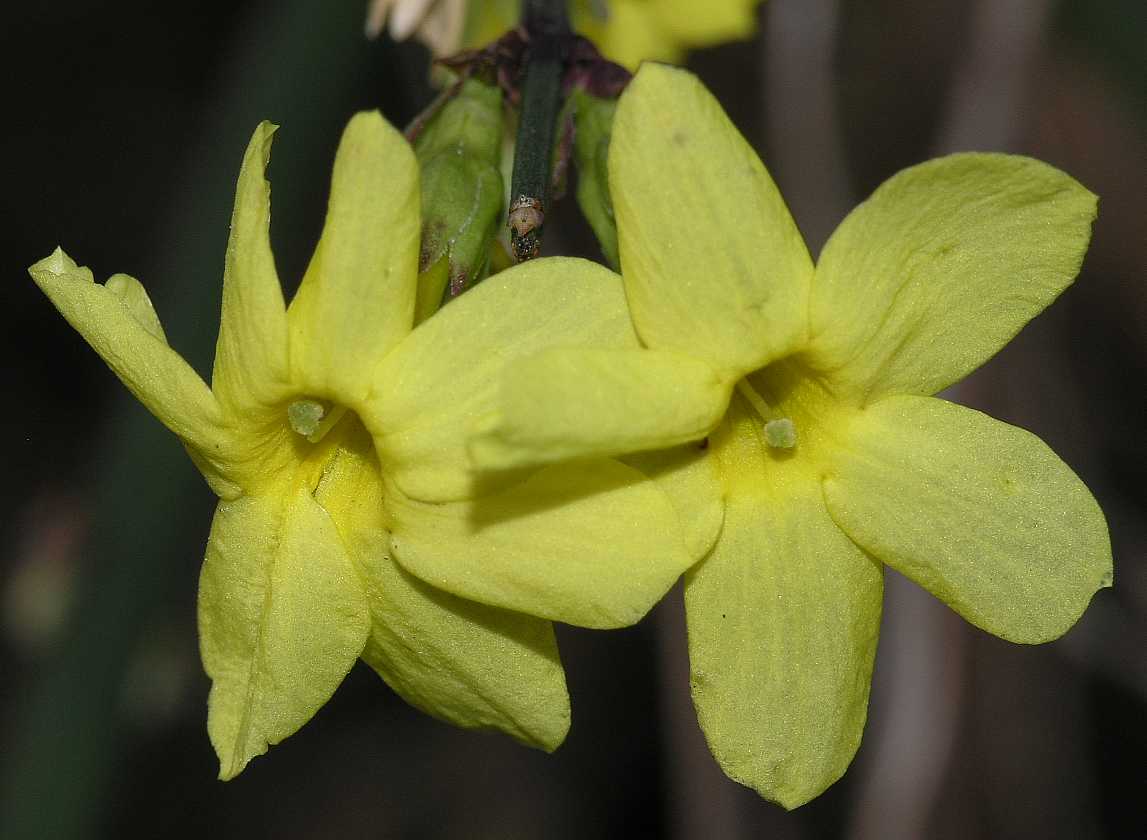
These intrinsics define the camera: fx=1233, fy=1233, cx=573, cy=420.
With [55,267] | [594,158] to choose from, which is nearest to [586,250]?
[594,158]

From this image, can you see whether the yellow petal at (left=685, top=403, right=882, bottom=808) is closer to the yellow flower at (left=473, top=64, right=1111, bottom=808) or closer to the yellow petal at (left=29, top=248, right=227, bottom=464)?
the yellow flower at (left=473, top=64, right=1111, bottom=808)

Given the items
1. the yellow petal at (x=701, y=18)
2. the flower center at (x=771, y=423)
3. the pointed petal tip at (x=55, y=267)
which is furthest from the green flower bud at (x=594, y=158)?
the yellow petal at (x=701, y=18)

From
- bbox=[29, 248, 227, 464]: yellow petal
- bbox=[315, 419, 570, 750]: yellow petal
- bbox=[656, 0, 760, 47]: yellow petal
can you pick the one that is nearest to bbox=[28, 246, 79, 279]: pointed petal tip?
bbox=[29, 248, 227, 464]: yellow petal

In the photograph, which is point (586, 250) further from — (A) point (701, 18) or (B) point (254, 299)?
(B) point (254, 299)

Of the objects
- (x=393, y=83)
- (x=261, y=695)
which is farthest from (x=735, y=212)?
(x=393, y=83)

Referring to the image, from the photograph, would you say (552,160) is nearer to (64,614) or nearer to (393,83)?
(64,614)
